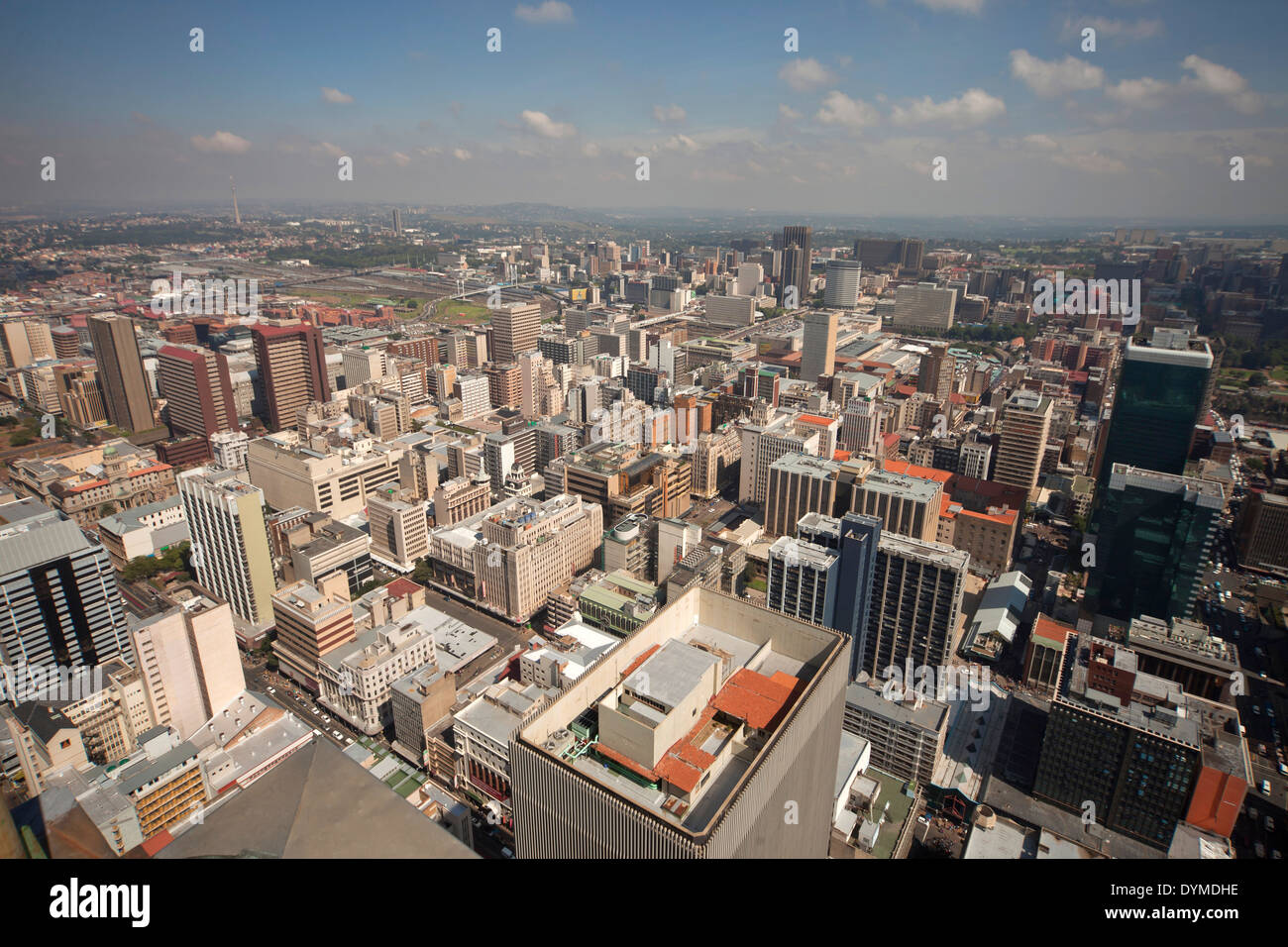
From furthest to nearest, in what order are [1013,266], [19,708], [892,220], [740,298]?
[892,220] → [1013,266] → [740,298] → [19,708]

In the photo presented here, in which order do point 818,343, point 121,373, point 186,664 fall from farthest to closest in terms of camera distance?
point 818,343, point 121,373, point 186,664

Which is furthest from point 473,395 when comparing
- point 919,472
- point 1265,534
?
point 1265,534

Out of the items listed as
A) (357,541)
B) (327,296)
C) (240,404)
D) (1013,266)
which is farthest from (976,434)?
(327,296)

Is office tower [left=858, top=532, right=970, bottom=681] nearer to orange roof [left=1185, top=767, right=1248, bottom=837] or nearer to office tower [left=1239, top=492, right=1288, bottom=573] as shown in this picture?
orange roof [left=1185, top=767, right=1248, bottom=837]

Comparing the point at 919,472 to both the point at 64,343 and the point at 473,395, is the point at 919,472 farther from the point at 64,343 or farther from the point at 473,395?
the point at 64,343

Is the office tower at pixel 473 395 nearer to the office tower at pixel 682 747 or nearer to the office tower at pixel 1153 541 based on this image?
the office tower at pixel 1153 541
